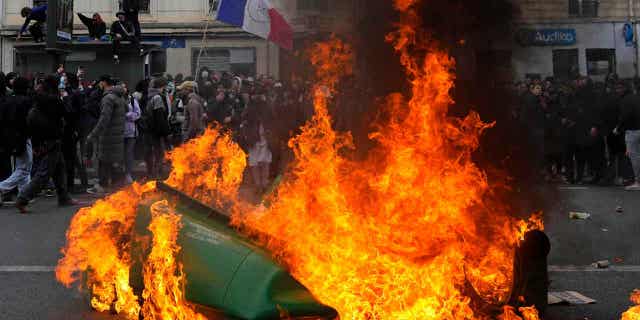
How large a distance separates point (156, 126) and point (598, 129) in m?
7.42

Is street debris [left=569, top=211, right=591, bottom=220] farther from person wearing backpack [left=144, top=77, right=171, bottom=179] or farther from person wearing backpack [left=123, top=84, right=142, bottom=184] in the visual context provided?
person wearing backpack [left=123, top=84, right=142, bottom=184]

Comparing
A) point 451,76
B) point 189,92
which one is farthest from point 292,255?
point 189,92

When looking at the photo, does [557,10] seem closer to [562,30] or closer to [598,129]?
[562,30]

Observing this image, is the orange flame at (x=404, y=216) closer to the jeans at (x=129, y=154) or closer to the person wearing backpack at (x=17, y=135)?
the person wearing backpack at (x=17, y=135)

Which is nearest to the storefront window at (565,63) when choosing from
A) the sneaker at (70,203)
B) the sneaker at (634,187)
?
the sneaker at (634,187)

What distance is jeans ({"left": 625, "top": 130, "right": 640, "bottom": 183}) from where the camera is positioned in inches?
458

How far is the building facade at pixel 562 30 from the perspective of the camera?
519 centimetres

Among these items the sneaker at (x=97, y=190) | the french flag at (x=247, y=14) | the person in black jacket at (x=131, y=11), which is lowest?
the sneaker at (x=97, y=190)

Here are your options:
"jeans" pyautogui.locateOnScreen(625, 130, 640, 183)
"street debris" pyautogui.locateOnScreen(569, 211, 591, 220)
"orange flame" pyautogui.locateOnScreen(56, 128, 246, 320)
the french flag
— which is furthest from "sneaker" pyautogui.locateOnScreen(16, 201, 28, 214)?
"jeans" pyautogui.locateOnScreen(625, 130, 640, 183)

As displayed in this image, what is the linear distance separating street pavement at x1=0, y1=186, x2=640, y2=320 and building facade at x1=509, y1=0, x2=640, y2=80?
102 cm

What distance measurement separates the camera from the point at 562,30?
5.73 meters

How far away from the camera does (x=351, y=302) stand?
3.94 m

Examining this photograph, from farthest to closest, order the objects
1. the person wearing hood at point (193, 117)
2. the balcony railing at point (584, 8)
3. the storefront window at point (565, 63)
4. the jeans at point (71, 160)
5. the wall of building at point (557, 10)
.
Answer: the person wearing hood at point (193, 117), the jeans at point (71, 160), the storefront window at point (565, 63), the balcony railing at point (584, 8), the wall of building at point (557, 10)

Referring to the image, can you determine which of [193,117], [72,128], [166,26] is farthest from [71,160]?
[166,26]
